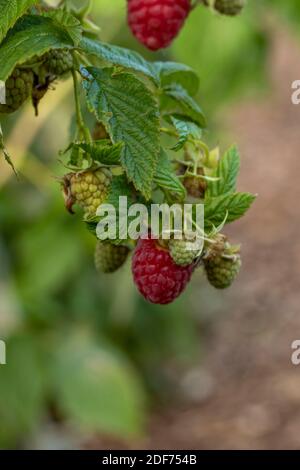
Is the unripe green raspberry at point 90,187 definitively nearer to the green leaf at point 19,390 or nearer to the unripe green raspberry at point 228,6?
the unripe green raspberry at point 228,6

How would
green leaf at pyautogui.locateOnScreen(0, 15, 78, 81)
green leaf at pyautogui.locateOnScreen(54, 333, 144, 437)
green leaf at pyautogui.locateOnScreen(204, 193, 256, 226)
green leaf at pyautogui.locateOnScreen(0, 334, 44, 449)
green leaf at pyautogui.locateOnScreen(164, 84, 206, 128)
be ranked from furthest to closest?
green leaf at pyautogui.locateOnScreen(54, 333, 144, 437)
green leaf at pyautogui.locateOnScreen(0, 334, 44, 449)
green leaf at pyautogui.locateOnScreen(164, 84, 206, 128)
green leaf at pyautogui.locateOnScreen(204, 193, 256, 226)
green leaf at pyautogui.locateOnScreen(0, 15, 78, 81)

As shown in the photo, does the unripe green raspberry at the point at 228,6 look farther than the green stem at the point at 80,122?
Yes

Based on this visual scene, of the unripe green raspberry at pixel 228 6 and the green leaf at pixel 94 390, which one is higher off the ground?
the green leaf at pixel 94 390

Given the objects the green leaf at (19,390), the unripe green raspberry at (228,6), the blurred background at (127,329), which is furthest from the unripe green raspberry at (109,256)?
the green leaf at (19,390)

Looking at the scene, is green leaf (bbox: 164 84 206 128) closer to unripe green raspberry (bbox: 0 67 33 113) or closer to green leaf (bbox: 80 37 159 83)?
green leaf (bbox: 80 37 159 83)

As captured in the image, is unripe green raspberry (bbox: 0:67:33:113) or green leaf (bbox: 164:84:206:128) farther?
green leaf (bbox: 164:84:206:128)

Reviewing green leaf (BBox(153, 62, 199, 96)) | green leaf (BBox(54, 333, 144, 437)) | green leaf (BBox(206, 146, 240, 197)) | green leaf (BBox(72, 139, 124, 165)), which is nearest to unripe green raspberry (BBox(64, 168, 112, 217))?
green leaf (BBox(72, 139, 124, 165))
